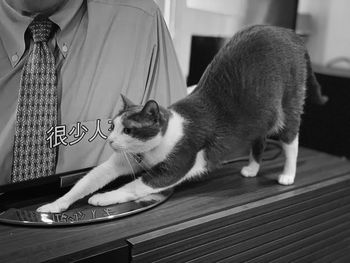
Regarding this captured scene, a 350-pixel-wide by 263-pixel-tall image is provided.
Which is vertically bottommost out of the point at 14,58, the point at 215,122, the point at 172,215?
the point at 172,215

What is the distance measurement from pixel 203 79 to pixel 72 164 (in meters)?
0.35

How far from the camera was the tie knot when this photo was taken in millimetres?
865

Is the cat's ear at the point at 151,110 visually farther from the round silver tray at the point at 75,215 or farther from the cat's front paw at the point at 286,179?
the cat's front paw at the point at 286,179

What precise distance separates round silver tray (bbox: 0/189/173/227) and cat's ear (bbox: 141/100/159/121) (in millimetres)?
185

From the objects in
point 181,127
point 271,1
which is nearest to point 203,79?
point 181,127

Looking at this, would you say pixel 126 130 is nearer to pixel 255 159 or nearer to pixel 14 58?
pixel 14 58

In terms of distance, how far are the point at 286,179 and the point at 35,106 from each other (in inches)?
24.2

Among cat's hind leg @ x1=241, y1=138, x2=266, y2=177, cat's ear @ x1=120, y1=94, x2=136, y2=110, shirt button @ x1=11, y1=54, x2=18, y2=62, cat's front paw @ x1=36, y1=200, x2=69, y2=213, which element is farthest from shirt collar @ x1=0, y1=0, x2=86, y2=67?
cat's hind leg @ x1=241, y1=138, x2=266, y2=177

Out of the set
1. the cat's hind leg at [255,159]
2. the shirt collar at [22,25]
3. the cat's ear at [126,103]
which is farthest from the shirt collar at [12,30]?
the cat's hind leg at [255,159]

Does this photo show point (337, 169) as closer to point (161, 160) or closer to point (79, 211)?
point (161, 160)

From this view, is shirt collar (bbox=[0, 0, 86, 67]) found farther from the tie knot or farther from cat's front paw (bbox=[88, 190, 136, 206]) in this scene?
cat's front paw (bbox=[88, 190, 136, 206])

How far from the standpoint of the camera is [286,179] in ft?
3.71

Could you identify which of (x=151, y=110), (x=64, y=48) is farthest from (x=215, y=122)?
(x=64, y=48)

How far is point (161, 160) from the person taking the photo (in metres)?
0.96
